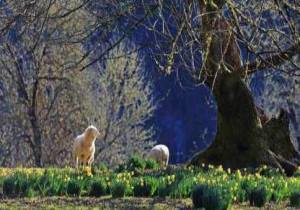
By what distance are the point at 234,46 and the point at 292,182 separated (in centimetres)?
417

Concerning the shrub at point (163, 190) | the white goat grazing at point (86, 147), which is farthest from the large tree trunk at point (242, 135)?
the white goat grazing at point (86, 147)

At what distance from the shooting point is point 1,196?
1043 centimetres

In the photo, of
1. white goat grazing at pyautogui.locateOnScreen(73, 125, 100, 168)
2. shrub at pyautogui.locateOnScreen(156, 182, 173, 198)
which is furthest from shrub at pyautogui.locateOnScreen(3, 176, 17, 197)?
white goat grazing at pyautogui.locateOnScreen(73, 125, 100, 168)

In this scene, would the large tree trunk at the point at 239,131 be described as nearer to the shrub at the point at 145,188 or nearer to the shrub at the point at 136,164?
the shrub at the point at 136,164

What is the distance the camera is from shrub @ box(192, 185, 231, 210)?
9008 millimetres

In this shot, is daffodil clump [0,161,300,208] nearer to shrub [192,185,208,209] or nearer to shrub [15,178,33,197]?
shrub [15,178,33,197]

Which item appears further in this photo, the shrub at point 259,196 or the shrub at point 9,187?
the shrub at point 9,187

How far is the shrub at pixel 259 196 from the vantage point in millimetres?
9891

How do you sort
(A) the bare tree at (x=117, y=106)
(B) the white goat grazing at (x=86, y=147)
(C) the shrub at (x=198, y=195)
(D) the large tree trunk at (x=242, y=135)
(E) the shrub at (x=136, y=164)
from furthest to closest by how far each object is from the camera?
(A) the bare tree at (x=117, y=106), (B) the white goat grazing at (x=86, y=147), (D) the large tree trunk at (x=242, y=135), (E) the shrub at (x=136, y=164), (C) the shrub at (x=198, y=195)

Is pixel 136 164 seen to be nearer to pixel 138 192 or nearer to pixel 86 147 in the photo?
pixel 138 192

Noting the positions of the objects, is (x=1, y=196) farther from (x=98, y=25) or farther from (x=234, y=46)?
(x=234, y=46)

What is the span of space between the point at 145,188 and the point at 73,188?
3.20 ft

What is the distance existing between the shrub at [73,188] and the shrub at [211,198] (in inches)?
75.1

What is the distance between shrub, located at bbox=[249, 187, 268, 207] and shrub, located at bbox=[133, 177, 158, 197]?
51.7 inches
